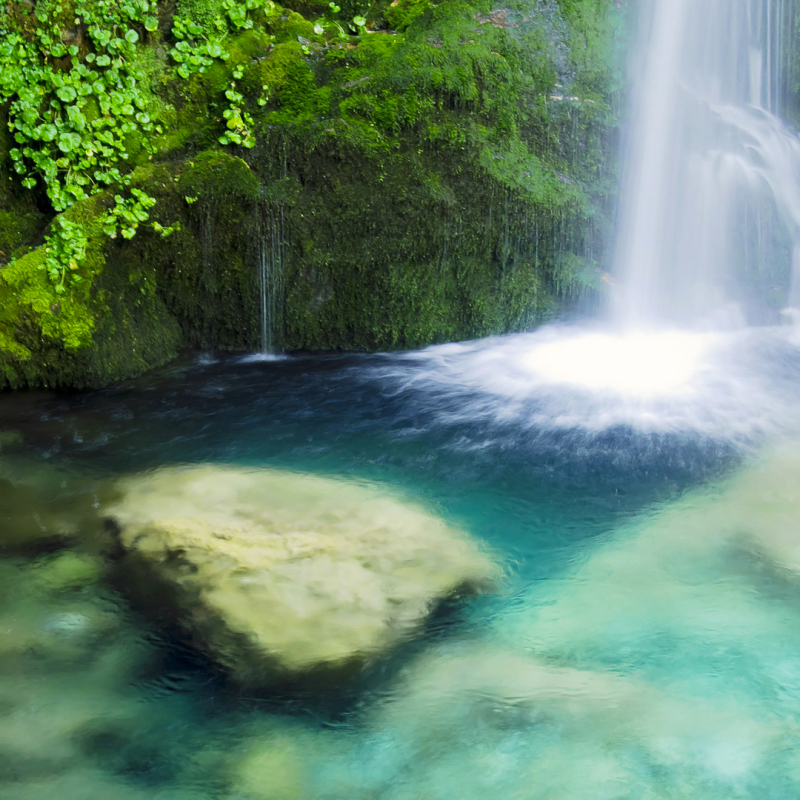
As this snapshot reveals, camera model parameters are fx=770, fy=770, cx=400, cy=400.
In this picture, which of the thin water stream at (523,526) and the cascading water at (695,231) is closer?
the thin water stream at (523,526)

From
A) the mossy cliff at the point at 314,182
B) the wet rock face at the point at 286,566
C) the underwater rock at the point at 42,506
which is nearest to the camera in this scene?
the wet rock face at the point at 286,566

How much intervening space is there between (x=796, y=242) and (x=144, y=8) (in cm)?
597

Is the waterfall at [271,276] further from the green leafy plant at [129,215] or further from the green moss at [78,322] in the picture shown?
the green moss at [78,322]

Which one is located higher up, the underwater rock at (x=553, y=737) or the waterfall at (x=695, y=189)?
the waterfall at (x=695, y=189)

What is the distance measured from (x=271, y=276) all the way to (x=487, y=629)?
3836 millimetres

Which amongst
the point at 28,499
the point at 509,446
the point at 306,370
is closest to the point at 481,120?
the point at 306,370

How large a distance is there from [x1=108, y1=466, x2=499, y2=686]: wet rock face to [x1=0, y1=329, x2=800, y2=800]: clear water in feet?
0.41

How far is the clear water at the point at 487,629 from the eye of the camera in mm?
2504

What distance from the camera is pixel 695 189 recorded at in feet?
23.2

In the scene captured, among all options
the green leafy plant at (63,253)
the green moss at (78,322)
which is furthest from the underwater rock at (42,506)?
the green leafy plant at (63,253)

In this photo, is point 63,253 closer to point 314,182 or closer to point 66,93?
point 66,93

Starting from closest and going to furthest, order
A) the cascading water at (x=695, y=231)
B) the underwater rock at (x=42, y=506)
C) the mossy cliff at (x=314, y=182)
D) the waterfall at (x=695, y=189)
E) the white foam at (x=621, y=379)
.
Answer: the underwater rock at (x=42, y=506) < the white foam at (x=621, y=379) < the mossy cliff at (x=314, y=182) < the cascading water at (x=695, y=231) < the waterfall at (x=695, y=189)

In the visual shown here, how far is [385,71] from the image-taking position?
604 centimetres

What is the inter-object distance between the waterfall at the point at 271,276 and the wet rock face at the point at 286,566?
2.34 meters
